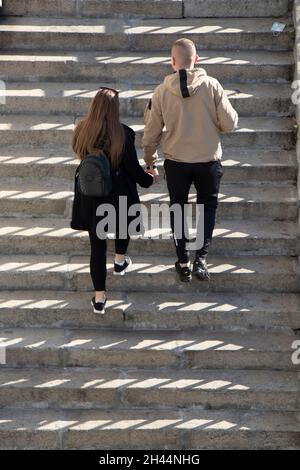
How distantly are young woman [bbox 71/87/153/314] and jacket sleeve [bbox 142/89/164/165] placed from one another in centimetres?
19

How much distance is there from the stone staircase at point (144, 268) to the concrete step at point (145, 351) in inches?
0.4

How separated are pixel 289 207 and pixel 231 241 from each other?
1.88 feet

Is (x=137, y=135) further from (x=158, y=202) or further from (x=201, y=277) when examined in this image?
(x=201, y=277)

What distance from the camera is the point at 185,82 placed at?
7.23m

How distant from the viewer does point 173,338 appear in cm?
755

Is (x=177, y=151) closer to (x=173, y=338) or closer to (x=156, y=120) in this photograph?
(x=156, y=120)

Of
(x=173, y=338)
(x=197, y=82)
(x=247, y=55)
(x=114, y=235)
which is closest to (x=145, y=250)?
(x=114, y=235)

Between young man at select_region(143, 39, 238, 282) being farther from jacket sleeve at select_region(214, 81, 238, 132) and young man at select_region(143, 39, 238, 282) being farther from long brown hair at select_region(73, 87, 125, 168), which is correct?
long brown hair at select_region(73, 87, 125, 168)

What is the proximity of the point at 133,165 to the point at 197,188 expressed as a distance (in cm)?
55

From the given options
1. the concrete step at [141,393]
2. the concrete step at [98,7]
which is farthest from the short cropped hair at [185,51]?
the concrete step at [98,7]

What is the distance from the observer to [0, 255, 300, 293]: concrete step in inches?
306

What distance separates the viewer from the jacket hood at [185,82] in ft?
23.7

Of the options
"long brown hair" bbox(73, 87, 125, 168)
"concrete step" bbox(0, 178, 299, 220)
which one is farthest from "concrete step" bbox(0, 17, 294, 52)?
"long brown hair" bbox(73, 87, 125, 168)

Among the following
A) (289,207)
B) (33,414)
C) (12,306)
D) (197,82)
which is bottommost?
(33,414)
